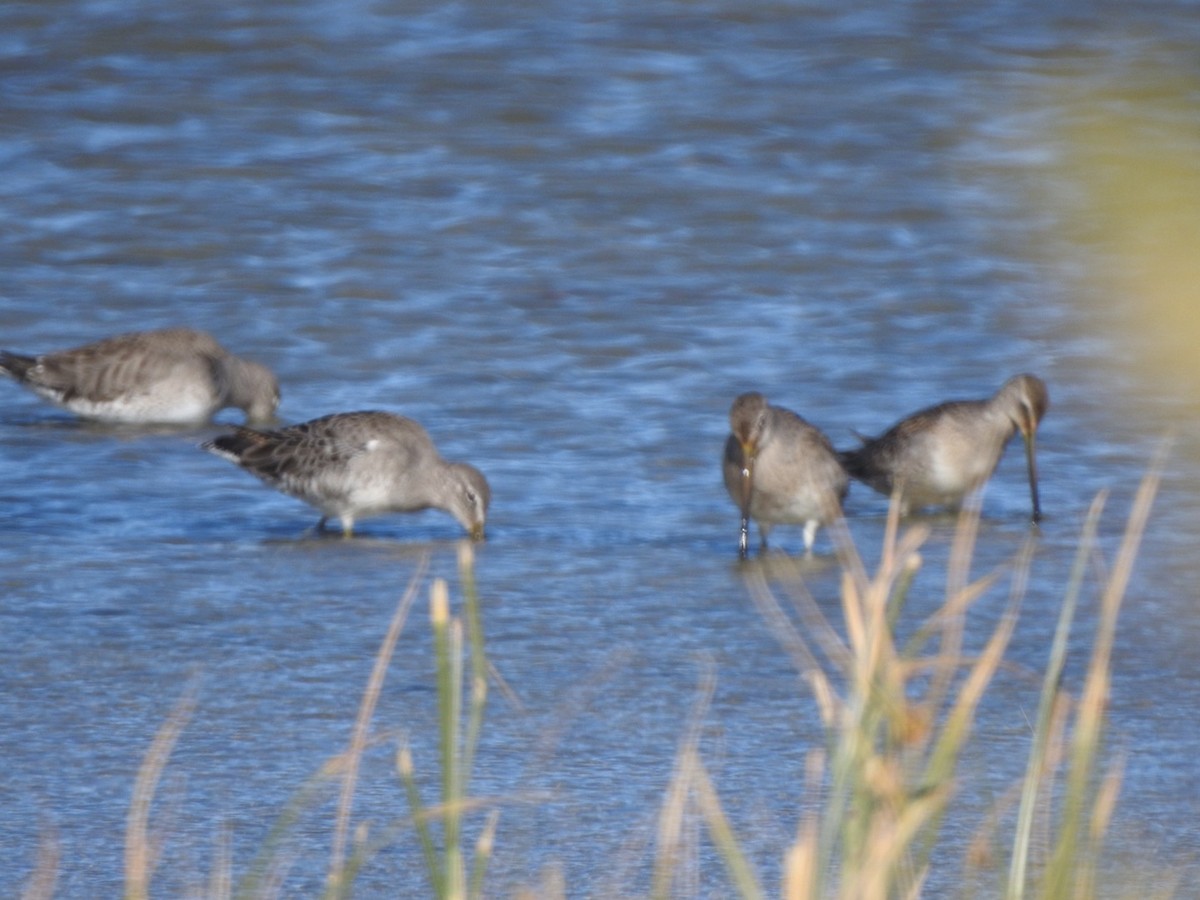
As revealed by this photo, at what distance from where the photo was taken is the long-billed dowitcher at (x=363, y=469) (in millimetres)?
7484

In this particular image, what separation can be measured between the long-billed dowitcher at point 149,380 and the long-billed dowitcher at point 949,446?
2.56 metres

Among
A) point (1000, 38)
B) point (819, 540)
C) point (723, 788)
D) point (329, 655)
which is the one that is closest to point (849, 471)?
point (819, 540)

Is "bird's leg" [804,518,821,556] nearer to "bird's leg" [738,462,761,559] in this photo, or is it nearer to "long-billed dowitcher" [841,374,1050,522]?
"bird's leg" [738,462,761,559]

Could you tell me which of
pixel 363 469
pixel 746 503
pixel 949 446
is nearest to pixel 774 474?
pixel 746 503

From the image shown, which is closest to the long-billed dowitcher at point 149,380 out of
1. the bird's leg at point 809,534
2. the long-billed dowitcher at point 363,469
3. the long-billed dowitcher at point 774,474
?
the long-billed dowitcher at point 363,469

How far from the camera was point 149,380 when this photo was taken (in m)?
9.18

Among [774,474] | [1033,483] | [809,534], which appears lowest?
[809,534]

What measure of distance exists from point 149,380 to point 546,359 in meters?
1.64

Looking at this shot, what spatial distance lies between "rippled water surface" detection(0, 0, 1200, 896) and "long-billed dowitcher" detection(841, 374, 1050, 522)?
176 millimetres

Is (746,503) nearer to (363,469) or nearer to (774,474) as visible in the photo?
(774,474)

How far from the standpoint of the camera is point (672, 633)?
6.23 meters

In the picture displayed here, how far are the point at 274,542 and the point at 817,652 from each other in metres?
2.24

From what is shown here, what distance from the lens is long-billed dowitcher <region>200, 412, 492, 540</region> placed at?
748 cm

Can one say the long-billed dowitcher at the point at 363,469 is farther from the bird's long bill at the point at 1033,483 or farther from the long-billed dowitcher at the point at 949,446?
the bird's long bill at the point at 1033,483
